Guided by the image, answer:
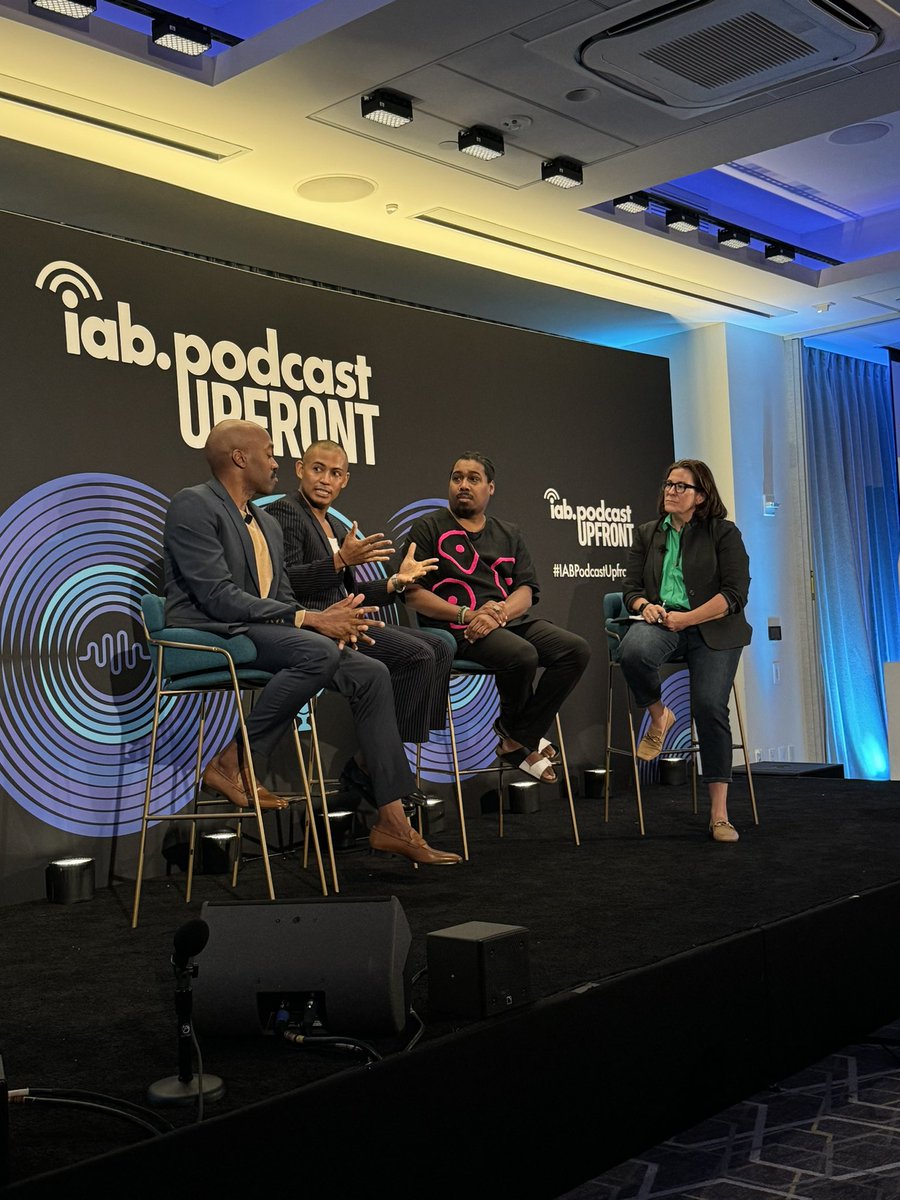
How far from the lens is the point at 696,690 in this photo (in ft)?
14.1

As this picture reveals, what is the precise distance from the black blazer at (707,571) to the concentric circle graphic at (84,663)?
5.65 feet

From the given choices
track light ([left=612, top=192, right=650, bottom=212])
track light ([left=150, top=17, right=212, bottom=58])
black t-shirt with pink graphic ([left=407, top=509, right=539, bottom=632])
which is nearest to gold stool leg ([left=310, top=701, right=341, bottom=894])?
black t-shirt with pink graphic ([left=407, top=509, right=539, bottom=632])

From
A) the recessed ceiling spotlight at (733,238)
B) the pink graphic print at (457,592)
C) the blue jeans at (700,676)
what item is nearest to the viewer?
the blue jeans at (700,676)

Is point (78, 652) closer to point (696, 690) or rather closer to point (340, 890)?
point (340, 890)

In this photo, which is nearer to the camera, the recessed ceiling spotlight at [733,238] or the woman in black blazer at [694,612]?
the woman in black blazer at [694,612]

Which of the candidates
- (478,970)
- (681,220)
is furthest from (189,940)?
(681,220)

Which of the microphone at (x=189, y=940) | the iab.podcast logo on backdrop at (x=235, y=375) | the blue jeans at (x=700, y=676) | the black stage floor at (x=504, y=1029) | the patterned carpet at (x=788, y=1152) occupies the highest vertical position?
the iab.podcast logo on backdrop at (x=235, y=375)

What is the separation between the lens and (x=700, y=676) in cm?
430

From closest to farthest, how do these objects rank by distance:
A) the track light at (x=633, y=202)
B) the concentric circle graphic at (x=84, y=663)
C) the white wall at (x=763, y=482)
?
the concentric circle graphic at (x=84, y=663) → the track light at (x=633, y=202) → the white wall at (x=763, y=482)

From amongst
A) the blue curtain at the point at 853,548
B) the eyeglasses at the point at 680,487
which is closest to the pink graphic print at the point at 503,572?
the eyeglasses at the point at 680,487

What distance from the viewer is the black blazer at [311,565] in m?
3.98

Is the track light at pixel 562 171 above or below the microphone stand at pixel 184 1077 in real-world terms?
above

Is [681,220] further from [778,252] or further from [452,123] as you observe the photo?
[452,123]

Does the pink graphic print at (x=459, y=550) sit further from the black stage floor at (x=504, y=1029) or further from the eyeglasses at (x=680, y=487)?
the black stage floor at (x=504, y=1029)
